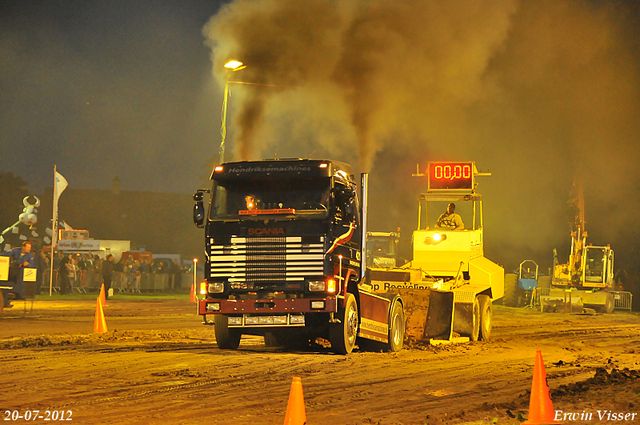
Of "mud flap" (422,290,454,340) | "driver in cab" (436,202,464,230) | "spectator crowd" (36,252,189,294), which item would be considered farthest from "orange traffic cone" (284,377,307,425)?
"spectator crowd" (36,252,189,294)

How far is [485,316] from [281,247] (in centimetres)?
707

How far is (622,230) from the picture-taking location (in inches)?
1796

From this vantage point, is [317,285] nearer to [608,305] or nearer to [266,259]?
[266,259]

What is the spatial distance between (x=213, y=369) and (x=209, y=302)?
6.63 ft

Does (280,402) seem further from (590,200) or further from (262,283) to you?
(590,200)

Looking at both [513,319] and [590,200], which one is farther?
[590,200]

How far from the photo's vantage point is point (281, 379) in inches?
406

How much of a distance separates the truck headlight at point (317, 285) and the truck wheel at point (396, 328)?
245cm

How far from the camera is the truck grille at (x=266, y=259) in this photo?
1268 centimetres

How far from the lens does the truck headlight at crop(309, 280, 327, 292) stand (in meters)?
12.6

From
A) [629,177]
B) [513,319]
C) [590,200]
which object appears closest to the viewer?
[513,319]

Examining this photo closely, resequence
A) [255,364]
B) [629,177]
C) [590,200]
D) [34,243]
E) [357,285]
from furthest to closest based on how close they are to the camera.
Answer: [590,200], [629,177], [34,243], [357,285], [255,364]

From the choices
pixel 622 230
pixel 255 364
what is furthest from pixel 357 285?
pixel 622 230

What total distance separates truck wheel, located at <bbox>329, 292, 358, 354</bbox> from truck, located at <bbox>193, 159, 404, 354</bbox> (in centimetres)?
2
